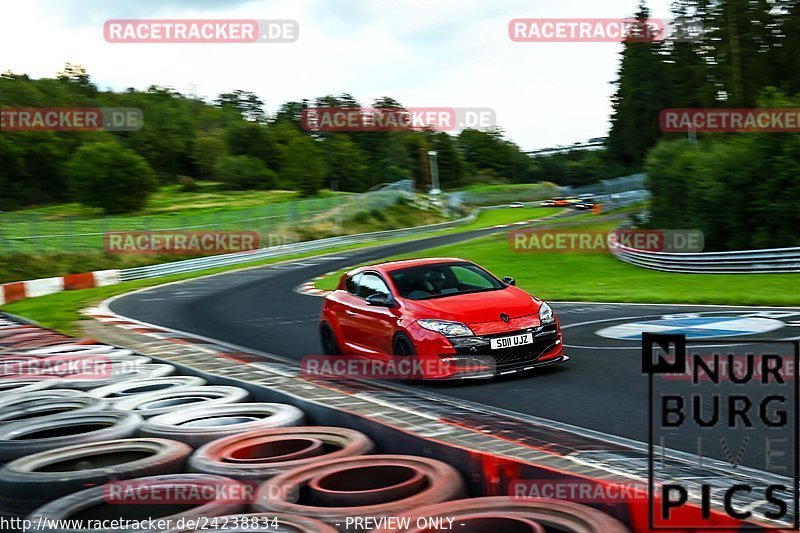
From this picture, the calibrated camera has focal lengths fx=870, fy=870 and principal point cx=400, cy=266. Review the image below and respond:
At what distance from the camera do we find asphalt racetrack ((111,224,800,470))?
7.38 meters

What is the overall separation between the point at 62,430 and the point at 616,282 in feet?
63.2

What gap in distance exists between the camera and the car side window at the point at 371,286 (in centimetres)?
1050

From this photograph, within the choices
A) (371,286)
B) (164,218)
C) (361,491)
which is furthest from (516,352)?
(164,218)

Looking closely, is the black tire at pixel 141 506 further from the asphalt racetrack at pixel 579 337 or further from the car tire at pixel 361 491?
the asphalt racetrack at pixel 579 337

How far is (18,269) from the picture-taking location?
3419cm

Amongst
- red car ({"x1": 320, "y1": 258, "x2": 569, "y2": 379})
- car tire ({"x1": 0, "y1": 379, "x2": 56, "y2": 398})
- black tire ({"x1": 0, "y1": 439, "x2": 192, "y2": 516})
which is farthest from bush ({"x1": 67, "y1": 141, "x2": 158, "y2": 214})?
black tire ({"x1": 0, "y1": 439, "x2": 192, "y2": 516})

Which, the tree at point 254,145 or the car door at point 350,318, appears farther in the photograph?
the tree at point 254,145

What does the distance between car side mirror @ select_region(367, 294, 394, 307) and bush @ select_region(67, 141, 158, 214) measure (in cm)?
5777

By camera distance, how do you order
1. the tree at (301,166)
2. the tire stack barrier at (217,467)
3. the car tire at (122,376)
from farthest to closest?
the tree at (301,166), the car tire at (122,376), the tire stack barrier at (217,467)

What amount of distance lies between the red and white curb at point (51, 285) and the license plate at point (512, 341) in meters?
21.0

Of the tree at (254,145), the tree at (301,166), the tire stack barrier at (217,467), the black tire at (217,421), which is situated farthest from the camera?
the tree at (254,145)

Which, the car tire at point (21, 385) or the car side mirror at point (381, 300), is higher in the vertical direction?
the car side mirror at point (381, 300)

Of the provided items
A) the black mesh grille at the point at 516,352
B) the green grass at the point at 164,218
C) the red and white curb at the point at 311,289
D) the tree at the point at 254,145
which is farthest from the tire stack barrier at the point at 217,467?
the tree at the point at 254,145

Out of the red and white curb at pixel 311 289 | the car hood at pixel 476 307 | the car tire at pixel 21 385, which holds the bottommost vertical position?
the red and white curb at pixel 311 289
